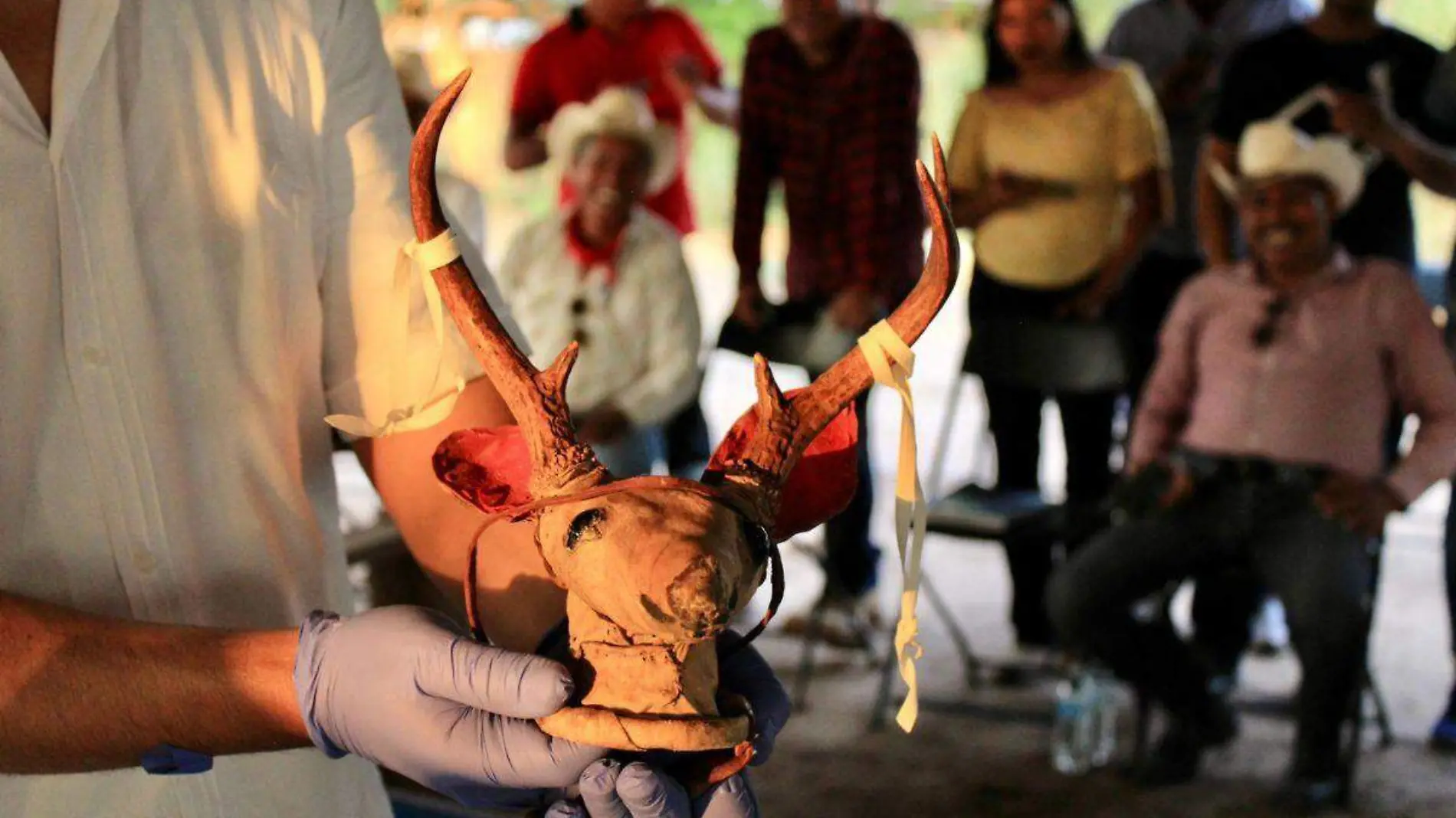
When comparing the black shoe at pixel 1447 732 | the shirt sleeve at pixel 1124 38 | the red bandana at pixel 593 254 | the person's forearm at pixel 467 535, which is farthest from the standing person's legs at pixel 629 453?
the person's forearm at pixel 467 535

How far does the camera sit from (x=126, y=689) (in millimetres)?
1189

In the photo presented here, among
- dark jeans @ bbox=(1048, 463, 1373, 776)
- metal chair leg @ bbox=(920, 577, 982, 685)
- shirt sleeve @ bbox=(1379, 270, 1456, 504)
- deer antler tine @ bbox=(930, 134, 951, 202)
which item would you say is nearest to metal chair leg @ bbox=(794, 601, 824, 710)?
metal chair leg @ bbox=(920, 577, 982, 685)

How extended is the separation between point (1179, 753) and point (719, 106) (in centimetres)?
258

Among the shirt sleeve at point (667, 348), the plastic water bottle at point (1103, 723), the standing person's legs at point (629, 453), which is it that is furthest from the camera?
the shirt sleeve at point (667, 348)

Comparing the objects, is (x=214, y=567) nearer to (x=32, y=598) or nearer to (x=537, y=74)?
(x=32, y=598)

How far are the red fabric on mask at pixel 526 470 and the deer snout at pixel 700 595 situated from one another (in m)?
0.13

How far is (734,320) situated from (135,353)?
360cm

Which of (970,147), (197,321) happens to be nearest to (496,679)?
(197,321)

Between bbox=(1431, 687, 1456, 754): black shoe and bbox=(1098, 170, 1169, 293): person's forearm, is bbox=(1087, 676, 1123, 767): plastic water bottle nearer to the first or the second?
bbox=(1431, 687, 1456, 754): black shoe

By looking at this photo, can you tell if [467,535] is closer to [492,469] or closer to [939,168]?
[492,469]

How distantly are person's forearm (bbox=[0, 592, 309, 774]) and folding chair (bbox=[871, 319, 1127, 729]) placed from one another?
3.14 m

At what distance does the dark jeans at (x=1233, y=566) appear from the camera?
12.4 ft

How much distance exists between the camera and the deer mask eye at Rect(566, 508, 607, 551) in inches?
46.1

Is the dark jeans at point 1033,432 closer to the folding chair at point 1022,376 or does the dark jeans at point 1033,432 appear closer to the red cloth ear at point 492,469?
the folding chair at point 1022,376
